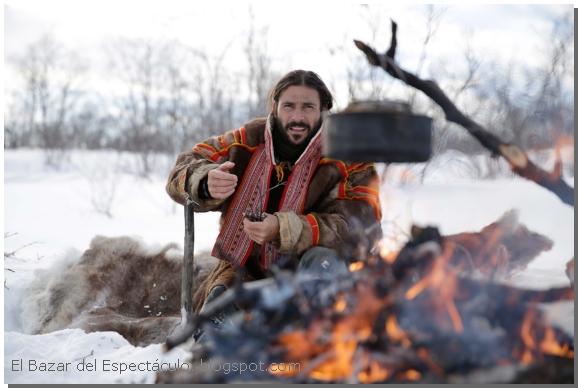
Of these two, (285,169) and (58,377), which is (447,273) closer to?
(285,169)

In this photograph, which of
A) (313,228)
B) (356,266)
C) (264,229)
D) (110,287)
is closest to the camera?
(356,266)

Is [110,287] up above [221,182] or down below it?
below

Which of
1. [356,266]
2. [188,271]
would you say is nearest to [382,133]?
[356,266]

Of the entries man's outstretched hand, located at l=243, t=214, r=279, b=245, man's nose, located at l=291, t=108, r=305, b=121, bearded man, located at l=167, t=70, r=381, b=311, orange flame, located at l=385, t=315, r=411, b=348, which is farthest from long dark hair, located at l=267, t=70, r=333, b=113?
orange flame, located at l=385, t=315, r=411, b=348

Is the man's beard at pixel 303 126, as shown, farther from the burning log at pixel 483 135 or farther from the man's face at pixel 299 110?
the burning log at pixel 483 135

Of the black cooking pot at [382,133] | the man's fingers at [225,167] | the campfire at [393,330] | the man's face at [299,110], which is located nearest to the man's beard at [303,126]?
the man's face at [299,110]

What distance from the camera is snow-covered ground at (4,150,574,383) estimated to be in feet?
8.19

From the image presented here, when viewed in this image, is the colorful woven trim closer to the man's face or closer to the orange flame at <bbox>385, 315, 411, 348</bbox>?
the man's face

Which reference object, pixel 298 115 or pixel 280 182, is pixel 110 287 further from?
pixel 298 115

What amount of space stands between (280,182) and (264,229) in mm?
392

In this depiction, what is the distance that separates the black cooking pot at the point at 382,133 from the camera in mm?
1767

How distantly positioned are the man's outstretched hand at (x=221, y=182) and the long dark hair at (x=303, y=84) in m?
0.48

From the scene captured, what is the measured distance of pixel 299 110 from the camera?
261cm

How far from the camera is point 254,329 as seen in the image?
171 cm
